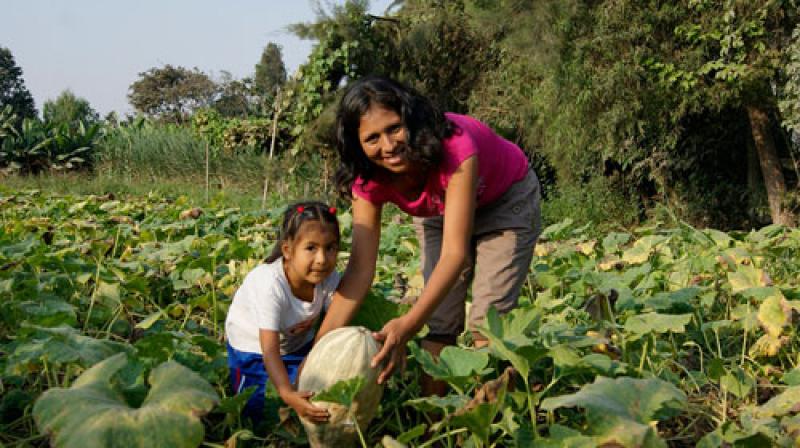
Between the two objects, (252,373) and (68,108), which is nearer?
(252,373)

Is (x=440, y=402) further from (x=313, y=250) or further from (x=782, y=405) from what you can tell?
(x=782, y=405)

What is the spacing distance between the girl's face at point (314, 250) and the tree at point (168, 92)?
44630 mm

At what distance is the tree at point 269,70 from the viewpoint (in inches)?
1599

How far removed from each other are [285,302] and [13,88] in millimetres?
51732

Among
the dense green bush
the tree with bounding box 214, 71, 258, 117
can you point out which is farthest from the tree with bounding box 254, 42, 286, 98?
the dense green bush

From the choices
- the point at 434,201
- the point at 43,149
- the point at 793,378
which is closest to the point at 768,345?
the point at 793,378

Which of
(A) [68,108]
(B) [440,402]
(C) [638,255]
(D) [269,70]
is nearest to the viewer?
(B) [440,402]

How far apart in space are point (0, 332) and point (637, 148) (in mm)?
8556

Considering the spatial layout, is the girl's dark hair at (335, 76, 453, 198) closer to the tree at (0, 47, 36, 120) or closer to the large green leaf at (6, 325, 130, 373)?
the large green leaf at (6, 325, 130, 373)

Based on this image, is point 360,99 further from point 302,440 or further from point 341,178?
point 302,440

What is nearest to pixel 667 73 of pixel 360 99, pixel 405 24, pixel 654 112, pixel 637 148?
pixel 654 112

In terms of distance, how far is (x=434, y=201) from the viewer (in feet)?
8.54

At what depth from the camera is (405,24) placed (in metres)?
11.7

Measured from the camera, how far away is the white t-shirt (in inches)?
96.9
